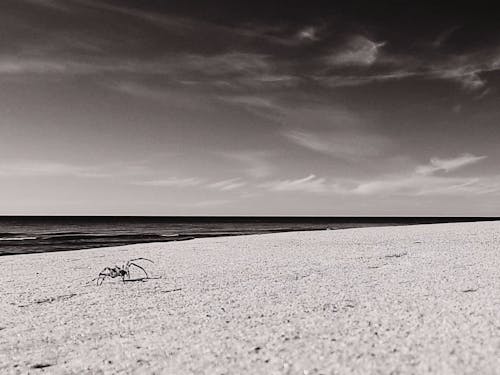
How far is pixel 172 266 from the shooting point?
1523 centimetres

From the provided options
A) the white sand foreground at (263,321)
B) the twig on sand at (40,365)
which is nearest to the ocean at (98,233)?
the white sand foreground at (263,321)

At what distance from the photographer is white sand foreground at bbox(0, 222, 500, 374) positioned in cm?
540

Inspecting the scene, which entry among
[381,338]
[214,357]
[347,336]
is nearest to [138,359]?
[214,357]

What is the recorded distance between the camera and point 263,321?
7.30 meters

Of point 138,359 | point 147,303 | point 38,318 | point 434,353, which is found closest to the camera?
point 434,353

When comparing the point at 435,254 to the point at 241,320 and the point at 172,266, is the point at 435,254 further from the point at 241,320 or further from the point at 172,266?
the point at 241,320

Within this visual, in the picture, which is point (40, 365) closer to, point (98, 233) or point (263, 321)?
point (263, 321)

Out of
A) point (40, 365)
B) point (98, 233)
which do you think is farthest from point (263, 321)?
point (98, 233)

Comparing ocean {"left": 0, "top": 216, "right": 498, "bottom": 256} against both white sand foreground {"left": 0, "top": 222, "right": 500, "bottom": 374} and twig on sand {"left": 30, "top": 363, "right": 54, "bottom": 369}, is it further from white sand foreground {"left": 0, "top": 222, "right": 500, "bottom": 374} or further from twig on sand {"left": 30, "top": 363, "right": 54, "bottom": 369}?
twig on sand {"left": 30, "top": 363, "right": 54, "bottom": 369}

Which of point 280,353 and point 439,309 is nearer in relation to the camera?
point 280,353

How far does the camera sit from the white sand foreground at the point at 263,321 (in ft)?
17.7

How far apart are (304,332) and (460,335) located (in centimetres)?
233

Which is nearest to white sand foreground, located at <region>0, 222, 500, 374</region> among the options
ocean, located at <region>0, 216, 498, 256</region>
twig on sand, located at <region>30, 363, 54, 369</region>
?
twig on sand, located at <region>30, 363, 54, 369</region>

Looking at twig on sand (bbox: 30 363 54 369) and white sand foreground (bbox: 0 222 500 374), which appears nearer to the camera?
white sand foreground (bbox: 0 222 500 374)
